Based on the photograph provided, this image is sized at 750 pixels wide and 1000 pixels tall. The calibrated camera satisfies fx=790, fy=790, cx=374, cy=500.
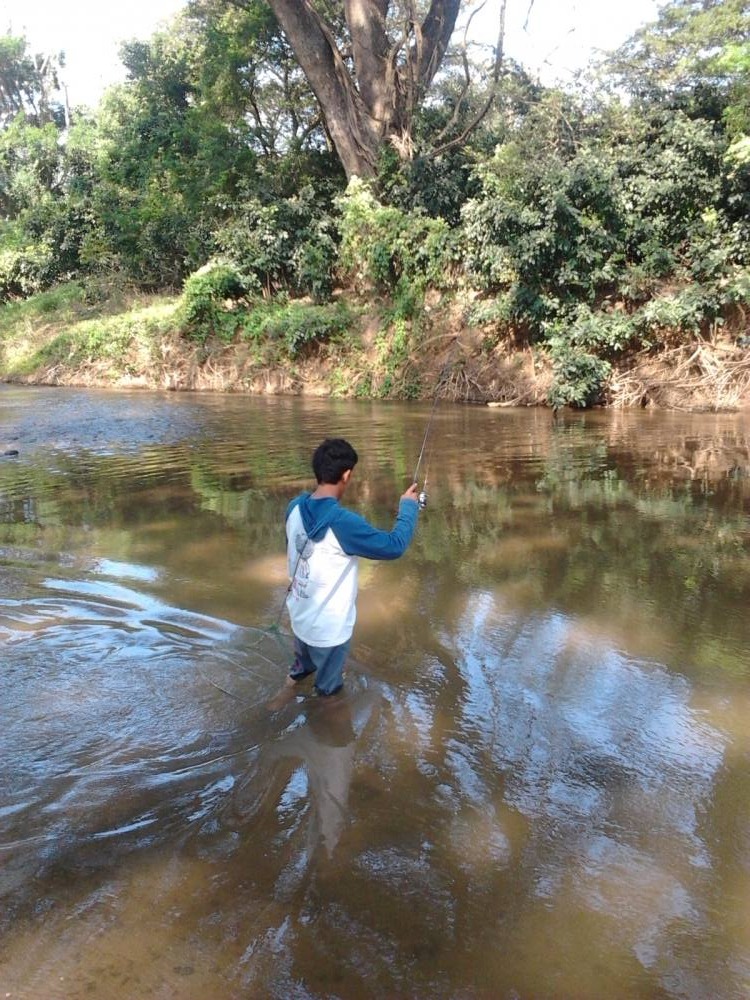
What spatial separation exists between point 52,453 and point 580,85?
44.9 ft

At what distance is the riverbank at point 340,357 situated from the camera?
1473 cm

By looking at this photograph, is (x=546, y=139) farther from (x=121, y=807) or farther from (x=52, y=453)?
(x=121, y=807)

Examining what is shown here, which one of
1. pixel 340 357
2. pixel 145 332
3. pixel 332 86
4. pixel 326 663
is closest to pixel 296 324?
pixel 340 357

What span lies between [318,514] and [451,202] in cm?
1654

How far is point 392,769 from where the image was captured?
3.00 m

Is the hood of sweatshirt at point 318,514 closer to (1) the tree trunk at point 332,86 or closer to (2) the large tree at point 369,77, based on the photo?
(2) the large tree at point 369,77

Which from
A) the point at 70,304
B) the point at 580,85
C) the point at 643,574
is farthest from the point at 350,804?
the point at 70,304

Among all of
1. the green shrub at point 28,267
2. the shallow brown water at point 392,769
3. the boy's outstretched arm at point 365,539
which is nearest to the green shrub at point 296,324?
the shallow brown water at point 392,769

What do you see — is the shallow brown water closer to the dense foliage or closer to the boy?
the boy

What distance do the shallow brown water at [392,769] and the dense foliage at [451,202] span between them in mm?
9365

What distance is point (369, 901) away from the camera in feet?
7.45

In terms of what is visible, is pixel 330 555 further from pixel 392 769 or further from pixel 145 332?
pixel 145 332

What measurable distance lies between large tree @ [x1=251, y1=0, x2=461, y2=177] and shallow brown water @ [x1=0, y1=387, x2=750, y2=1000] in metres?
15.7

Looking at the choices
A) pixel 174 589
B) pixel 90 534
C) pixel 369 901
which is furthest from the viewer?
pixel 90 534
